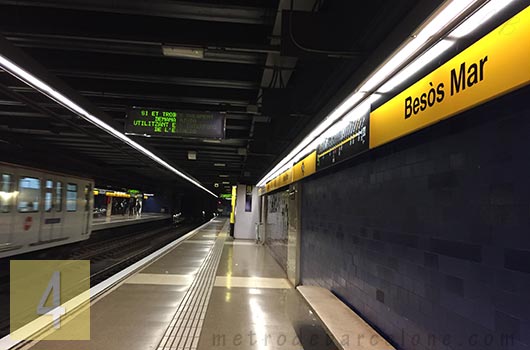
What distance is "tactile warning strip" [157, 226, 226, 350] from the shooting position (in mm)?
3930

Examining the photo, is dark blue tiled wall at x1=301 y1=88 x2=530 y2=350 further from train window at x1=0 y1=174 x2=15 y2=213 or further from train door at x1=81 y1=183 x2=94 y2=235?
train door at x1=81 y1=183 x2=94 y2=235

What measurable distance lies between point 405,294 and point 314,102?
3066 millimetres

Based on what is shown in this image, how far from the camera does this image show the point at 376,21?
3.06 metres

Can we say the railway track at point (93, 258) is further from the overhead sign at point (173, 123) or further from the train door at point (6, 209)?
the overhead sign at point (173, 123)

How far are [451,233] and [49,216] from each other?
1000 centimetres

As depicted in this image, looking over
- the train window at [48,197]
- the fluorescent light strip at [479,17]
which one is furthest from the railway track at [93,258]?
the fluorescent light strip at [479,17]

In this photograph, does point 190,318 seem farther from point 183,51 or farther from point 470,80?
point 470,80

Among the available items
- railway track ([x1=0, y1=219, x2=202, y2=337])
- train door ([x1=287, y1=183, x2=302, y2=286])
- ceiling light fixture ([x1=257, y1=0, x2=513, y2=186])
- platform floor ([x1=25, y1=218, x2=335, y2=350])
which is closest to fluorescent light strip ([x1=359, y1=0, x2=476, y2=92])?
ceiling light fixture ([x1=257, y1=0, x2=513, y2=186])

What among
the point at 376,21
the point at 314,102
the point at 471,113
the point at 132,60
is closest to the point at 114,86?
the point at 132,60

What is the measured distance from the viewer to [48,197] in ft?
31.6

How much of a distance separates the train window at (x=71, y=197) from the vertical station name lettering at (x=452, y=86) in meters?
10.6

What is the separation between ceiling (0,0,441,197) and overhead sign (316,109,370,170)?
1.11 ft

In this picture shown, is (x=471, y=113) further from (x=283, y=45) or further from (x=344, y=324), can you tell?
(x=344, y=324)

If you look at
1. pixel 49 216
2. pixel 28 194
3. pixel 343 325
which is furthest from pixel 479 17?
pixel 49 216
